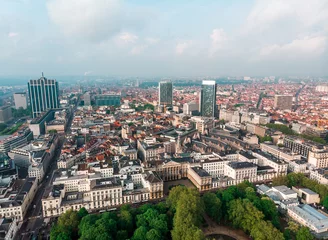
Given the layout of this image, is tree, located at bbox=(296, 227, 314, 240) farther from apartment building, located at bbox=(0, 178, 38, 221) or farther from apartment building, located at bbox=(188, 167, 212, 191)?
apartment building, located at bbox=(0, 178, 38, 221)

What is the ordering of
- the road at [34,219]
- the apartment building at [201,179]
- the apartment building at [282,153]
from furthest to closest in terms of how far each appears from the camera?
the apartment building at [282,153], the apartment building at [201,179], the road at [34,219]

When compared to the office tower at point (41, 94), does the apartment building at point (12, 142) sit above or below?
below

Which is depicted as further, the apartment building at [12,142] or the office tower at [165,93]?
the office tower at [165,93]

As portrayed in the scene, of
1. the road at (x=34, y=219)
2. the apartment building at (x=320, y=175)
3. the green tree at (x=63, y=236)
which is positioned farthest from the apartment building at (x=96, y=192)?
the apartment building at (x=320, y=175)

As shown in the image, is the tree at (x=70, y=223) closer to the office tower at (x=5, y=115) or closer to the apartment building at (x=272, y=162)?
the apartment building at (x=272, y=162)

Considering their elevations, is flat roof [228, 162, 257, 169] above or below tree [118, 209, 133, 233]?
above

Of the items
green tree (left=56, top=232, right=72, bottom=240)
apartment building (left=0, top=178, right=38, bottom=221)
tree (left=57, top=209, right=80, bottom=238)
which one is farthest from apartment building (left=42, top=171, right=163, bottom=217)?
green tree (left=56, top=232, right=72, bottom=240)
